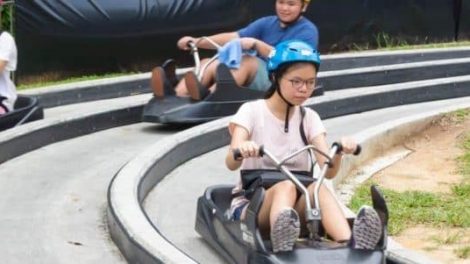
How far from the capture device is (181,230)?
5020 mm

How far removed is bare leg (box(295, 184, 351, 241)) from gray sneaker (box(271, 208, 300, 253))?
227 millimetres

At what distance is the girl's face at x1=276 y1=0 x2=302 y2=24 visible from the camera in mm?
6691

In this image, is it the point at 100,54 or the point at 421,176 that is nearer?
the point at 421,176

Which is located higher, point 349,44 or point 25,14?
point 25,14

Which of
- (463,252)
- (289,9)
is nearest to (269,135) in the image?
(463,252)

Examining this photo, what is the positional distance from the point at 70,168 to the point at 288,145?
7.03ft

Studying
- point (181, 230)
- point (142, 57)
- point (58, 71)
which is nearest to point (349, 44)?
point (142, 57)

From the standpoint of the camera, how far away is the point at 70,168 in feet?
20.6

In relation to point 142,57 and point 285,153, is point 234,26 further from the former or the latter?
point 285,153

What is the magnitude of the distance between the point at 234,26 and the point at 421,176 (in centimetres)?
437

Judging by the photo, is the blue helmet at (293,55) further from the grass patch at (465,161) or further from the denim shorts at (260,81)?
the denim shorts at (260,81)

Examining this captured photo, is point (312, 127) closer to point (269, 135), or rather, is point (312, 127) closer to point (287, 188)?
point (269, 135)

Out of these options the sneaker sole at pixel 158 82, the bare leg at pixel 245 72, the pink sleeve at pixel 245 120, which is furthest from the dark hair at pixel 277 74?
the sneaker sole at pixel 158 82

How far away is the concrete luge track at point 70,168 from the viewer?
4.77 metres
